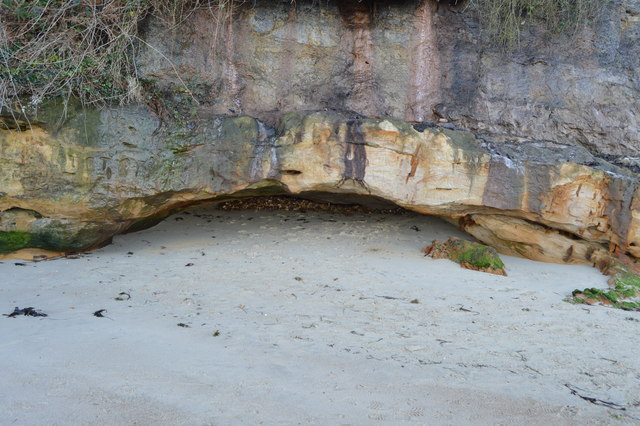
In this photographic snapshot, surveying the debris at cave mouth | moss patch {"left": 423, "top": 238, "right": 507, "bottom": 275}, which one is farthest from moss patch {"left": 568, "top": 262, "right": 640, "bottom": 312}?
the debris at cave mouth

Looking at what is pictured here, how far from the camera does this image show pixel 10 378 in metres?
2.56

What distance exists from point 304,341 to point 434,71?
142 inches

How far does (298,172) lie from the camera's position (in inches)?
216

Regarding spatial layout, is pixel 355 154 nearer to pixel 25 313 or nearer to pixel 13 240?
pixel 25 313

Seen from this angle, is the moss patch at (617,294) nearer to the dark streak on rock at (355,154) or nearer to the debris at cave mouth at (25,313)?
the dark streak on rock at (355,154)

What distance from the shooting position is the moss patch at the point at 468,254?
5316 mm

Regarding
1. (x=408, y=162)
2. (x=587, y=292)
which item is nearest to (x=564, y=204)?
(x=587, y=292)

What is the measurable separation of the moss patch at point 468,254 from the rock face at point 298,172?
42 centimetres

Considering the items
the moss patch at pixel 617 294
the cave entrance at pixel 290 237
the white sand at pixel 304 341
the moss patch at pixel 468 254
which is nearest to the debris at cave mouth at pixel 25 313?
the white sand at pixel 304 341

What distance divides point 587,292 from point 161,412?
382 centimetres

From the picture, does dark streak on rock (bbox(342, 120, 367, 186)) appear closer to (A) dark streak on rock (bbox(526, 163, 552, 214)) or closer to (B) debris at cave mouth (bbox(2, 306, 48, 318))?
(A) dark streak on rock (bbox(526, 163, 552, 214))

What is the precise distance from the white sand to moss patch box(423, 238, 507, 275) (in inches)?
4.9

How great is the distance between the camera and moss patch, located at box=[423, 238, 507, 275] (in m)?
5.32

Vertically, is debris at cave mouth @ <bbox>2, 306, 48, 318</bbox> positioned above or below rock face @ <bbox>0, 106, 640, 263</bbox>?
below
